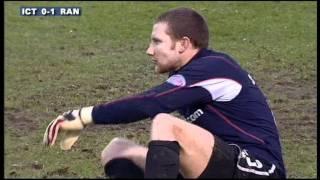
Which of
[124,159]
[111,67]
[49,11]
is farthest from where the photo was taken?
[49,11]

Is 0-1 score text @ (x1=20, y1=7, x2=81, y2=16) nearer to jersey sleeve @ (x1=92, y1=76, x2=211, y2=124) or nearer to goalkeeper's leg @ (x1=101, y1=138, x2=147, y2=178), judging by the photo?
goalkeeper's leg @ (x1=101, y1=138, x2=147, y2=178)

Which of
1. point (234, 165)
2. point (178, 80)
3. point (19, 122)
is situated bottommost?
point (19, 122)

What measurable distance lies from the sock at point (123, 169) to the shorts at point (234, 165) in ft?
1.12

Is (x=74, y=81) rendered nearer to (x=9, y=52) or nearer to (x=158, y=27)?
(x=9, y=52)

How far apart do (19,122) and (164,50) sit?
10.8 ft

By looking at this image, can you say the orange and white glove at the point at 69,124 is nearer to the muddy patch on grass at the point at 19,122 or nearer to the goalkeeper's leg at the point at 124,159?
the goalkeeper's leg at the point at 124,159

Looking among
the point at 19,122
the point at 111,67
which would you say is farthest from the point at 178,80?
the point at 111,67

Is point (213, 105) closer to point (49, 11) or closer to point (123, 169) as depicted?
point (123, 169)

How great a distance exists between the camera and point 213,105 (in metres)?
4.23

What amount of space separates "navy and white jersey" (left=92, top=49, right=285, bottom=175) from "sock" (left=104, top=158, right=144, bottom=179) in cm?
24

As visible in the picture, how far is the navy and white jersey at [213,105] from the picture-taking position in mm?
4031

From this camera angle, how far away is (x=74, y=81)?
9125 mm

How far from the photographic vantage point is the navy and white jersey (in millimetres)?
4031

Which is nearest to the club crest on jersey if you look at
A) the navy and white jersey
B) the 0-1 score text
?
the navy and white jersey
